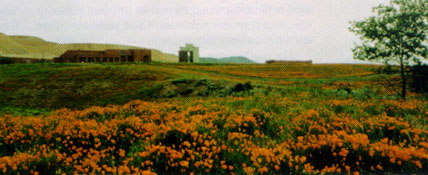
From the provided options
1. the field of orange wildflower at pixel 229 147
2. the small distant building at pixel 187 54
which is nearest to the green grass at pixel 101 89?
the field of orange wildflower at pixel 229 147

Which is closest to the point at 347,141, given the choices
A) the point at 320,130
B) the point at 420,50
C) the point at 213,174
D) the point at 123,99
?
the point at 320,130

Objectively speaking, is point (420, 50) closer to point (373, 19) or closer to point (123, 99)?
point (373, 19)

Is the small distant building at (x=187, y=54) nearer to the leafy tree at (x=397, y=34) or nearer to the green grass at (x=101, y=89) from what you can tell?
the green grass at (x=101, y=89)

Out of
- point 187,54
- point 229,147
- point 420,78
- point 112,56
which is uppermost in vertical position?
point 187,54

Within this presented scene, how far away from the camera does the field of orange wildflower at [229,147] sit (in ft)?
14.7

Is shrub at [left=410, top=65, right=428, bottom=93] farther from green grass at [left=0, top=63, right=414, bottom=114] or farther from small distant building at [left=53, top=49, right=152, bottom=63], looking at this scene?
small distant building at [left=53, top=49, right=152, bottom=63]

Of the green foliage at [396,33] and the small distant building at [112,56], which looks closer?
the green foliage at [396,33]

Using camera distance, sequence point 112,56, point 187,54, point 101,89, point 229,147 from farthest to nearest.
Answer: point 187,54, point 112,56, point 101,89, point 229,147

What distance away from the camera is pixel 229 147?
524 centimetres

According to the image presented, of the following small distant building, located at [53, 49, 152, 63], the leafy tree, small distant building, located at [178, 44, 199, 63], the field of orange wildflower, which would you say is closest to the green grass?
the leafy tree

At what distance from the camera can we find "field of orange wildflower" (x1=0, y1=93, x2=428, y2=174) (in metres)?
4.49

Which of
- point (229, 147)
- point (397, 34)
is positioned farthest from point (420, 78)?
point (229, 147)

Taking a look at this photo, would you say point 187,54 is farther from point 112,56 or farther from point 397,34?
point 397,34

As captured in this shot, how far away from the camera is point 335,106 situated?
373 inches
